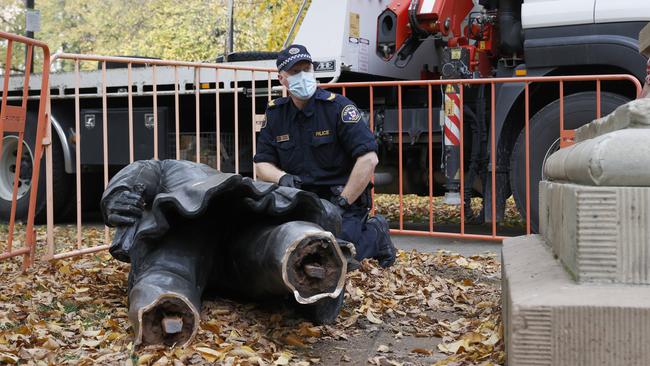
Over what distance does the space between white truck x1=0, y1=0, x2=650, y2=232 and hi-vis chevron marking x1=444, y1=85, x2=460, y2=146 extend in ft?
0.38

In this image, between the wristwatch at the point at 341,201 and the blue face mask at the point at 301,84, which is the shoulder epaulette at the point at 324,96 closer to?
the blue face mask at the point at 301,84

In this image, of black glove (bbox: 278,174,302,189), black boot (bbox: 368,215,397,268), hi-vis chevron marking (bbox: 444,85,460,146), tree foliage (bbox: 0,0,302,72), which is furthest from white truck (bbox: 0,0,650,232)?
tree foliage (bbox: 0,0,302,72)

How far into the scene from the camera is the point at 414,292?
15.4 feet

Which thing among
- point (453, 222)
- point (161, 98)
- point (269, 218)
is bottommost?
point (453, 222)

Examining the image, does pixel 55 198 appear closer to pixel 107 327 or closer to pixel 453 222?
pixel 453 222

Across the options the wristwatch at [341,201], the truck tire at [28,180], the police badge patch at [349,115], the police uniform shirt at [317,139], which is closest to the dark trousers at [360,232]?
the wristwatch at [341,201]

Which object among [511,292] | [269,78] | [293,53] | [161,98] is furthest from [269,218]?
[161,98]

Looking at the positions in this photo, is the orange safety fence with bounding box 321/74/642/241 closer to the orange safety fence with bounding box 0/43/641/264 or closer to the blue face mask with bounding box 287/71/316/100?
the orange safety fence with bounding box 0/43/641/264

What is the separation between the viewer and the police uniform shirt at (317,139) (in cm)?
510

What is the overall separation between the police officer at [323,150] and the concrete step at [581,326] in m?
2.59

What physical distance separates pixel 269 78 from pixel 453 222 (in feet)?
9.37

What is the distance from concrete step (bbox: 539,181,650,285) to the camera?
2.48m

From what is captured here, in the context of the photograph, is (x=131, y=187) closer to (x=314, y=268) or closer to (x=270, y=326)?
(x=270, y=326)

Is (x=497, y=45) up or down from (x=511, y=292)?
up
